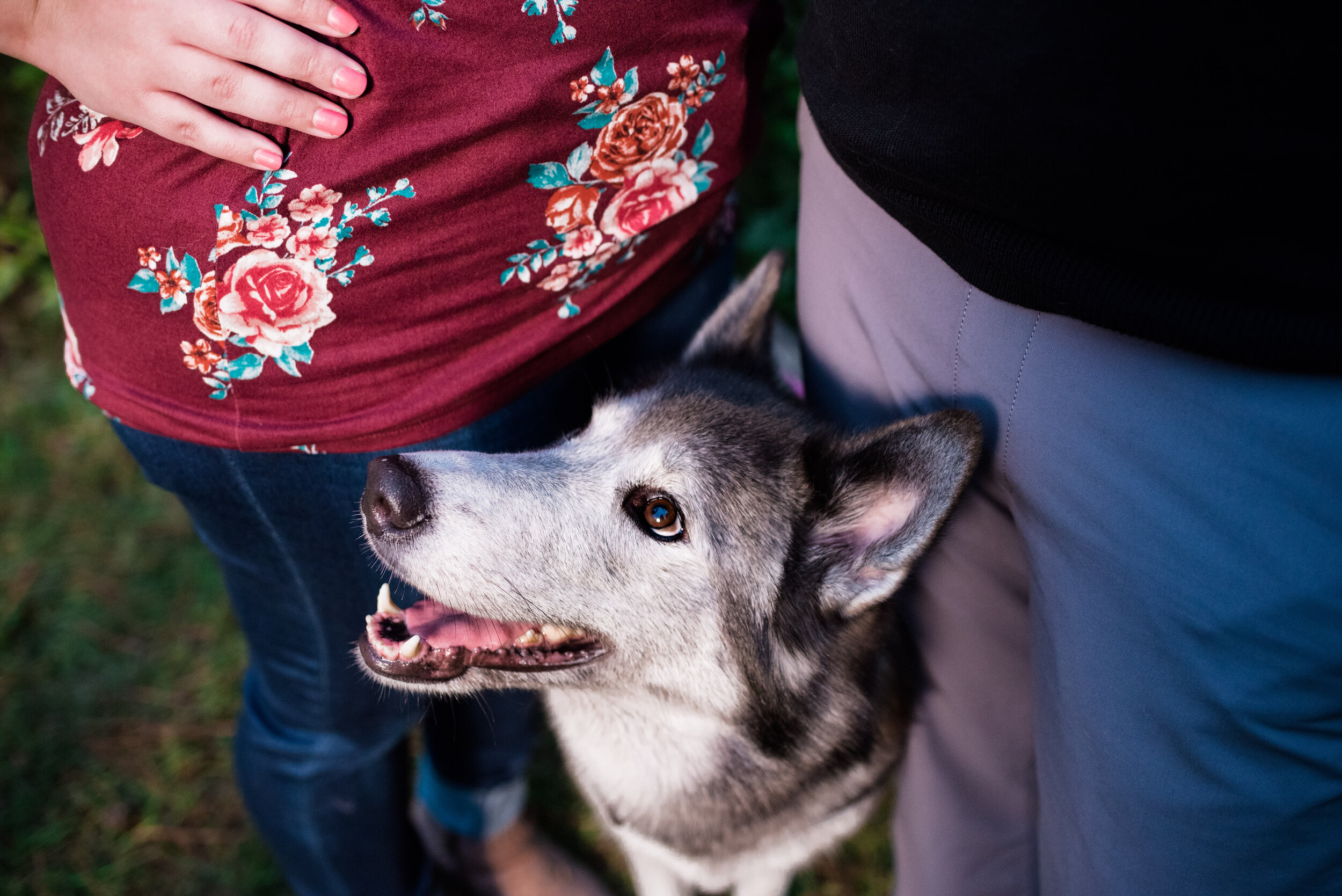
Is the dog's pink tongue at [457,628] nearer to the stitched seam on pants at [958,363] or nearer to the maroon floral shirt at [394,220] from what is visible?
the maroon floral shirt at [394,220]

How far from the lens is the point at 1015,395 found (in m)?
1.32

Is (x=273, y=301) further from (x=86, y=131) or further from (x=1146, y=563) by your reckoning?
(x=1146, y=563)

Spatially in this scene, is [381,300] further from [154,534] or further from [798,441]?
[154,534]

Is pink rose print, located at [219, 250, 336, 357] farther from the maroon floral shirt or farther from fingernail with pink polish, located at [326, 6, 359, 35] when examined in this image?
fingernail with pink polish, located at [326, 6, 359, 35]

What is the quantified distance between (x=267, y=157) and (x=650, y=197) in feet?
2.10

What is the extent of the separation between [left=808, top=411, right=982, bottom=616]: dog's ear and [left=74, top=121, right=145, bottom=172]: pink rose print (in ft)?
4.35

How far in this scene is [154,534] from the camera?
11.5 ft

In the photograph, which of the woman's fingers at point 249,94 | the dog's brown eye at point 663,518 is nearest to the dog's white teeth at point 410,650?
the dog's brown eye at point 663,518

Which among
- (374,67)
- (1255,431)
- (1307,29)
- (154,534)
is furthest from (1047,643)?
(154,534)

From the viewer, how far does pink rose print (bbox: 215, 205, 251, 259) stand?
3.96ft

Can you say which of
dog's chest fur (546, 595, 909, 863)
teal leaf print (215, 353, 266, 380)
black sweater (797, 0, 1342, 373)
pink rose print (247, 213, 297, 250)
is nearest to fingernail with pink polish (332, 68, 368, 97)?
pink rose print (247, 213, 297, 250)

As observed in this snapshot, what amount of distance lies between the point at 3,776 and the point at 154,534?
1063 millimetres

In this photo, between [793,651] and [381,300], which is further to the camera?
[793,651]

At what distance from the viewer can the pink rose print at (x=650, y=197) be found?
4.76 feet
